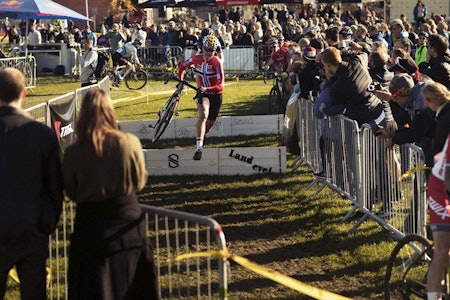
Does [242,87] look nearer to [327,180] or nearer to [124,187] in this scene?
[327,180]

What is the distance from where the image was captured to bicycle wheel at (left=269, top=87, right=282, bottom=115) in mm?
21422

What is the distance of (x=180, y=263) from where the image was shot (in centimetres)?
831

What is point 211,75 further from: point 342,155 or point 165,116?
point 342,155

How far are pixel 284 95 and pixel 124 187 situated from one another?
55.9 ft

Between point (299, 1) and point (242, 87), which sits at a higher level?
point (299, 1)

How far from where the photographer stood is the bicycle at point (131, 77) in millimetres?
27531

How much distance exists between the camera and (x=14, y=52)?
111 feet

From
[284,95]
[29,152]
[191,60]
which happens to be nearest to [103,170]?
[29,152]

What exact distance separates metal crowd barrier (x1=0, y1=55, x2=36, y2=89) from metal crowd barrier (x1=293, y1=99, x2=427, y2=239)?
1672cm

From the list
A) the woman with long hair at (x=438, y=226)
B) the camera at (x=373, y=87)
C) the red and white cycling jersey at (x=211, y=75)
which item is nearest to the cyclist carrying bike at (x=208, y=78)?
the red and white cycling jersey at (x=211, y=75)

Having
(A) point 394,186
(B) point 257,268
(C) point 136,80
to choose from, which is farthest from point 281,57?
(B) point 257,268

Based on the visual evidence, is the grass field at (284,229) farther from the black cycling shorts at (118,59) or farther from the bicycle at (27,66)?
the bicycle at (27,66)

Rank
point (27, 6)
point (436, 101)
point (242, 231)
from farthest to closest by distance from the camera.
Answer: point (27, 6) < point (242, 231) < point (436, 101)

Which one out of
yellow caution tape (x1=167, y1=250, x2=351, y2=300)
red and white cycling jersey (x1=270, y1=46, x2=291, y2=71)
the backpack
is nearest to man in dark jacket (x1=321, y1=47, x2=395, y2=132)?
yellow caution tape (x1=167, y1=250, x2=351, y2=300)
